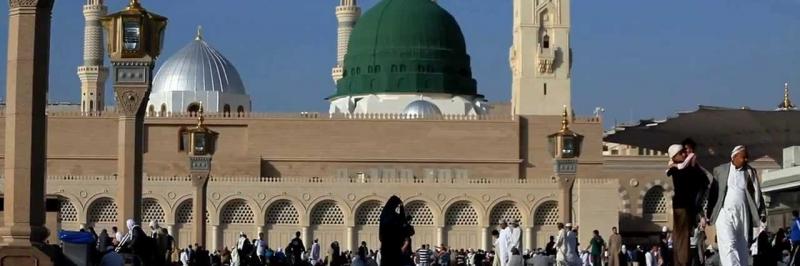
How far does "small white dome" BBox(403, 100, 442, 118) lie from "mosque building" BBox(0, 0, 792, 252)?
91mm

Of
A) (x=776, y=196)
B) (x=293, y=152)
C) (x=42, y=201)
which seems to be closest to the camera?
(x=42, y=201)

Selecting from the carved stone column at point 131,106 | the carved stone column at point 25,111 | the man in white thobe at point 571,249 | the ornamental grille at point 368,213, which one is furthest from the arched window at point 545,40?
the carved stone column at point 25,111

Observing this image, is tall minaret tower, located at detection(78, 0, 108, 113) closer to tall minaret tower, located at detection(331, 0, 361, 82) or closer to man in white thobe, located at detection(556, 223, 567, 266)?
tall minaret tower, located at detection(331, 0, 361, 82)

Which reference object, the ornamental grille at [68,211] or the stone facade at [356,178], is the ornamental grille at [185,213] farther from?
the ornamental grille at [68,211]

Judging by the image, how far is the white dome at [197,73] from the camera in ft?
181

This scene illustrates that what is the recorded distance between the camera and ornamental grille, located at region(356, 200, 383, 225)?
45478mm

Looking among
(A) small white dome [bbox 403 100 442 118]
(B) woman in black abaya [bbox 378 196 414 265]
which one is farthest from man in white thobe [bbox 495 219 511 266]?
(A) small white dome [bbox 403 100 442 118]

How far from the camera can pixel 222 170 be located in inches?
1880

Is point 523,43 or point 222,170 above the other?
point 523,43

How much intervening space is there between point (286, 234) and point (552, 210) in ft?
22.9

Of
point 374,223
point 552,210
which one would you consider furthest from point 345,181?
point 552,210

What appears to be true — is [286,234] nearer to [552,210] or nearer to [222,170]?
[222,170]

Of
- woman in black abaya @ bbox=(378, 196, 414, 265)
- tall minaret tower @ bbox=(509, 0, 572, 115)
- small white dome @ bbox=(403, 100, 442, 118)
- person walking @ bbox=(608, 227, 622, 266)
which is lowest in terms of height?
person walking @ bbox=(608, 227, 622, 266)

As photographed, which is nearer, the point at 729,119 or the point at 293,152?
the point at 729,119
